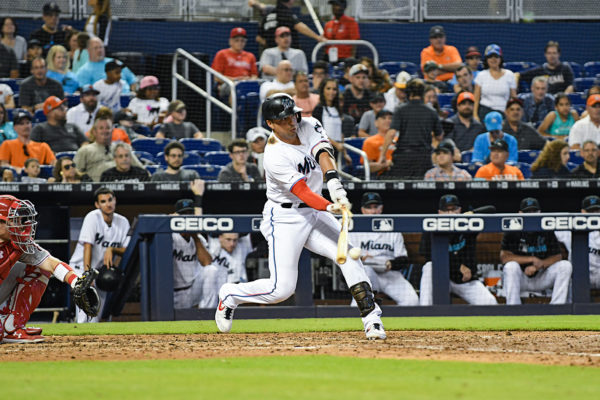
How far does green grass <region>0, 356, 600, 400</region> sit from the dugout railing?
12.8 ft

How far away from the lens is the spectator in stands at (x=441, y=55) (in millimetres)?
14320

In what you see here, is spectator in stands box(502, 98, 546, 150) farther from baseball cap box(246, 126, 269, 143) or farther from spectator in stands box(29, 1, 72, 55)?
spectator in stands box(29, 1, 72, 55)

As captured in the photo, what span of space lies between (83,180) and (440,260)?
154 inches

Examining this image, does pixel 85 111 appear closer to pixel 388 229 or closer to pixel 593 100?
pixel 388 229

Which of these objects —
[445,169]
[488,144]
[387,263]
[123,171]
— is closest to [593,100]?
[488,144]

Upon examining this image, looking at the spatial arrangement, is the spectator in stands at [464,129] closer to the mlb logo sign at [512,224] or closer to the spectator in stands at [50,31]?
the mlb logo sign at [512,224]

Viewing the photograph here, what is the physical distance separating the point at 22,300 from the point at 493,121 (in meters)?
7.03

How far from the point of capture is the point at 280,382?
4.29 m

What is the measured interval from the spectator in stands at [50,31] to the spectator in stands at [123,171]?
13.6 feet

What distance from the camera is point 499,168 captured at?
10711 mm

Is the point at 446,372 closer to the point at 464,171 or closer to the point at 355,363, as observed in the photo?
the point at 355,363

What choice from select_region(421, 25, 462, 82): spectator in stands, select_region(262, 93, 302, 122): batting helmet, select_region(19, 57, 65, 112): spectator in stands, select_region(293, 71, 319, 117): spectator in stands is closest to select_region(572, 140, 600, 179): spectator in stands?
select_region(293, 71, 319, 117): spectator in stands

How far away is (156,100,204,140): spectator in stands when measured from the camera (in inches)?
471

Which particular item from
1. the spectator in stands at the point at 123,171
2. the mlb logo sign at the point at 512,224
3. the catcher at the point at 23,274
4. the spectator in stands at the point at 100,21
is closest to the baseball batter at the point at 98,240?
the spectator in stands at the point at 123,171
